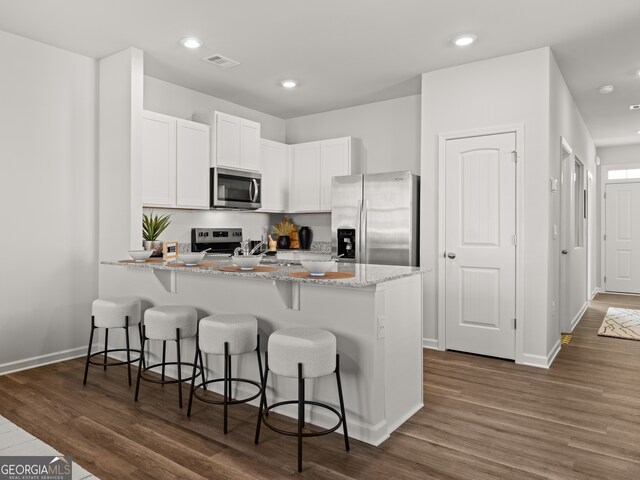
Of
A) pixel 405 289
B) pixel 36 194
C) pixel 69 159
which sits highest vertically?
pixel 69 159

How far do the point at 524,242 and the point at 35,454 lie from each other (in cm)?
376

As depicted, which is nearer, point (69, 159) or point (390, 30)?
point (390, 30)

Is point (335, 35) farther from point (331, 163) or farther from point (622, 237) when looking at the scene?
point (622, 237)

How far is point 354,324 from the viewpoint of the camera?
8.12ft

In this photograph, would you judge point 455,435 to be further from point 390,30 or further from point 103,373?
point 390,30

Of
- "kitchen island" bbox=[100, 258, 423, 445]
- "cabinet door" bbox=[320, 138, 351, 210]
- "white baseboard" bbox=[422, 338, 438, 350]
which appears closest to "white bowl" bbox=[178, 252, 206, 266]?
"kitchen island" bbox=[100, 258, 423, 445]

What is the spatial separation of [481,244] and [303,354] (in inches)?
98.5

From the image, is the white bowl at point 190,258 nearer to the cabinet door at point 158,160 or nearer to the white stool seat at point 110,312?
the white stool seat at point 110,312

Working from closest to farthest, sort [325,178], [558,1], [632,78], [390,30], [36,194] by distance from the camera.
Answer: [558,1]
[390,30]
[36,194]
[632,78]
[325,178]

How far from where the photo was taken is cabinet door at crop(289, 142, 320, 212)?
5.66 m

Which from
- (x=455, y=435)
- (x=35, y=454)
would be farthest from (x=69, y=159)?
(x=455, y=435)

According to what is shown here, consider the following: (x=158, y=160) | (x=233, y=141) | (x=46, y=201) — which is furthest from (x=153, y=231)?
(x=233, y=141)

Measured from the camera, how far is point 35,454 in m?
2.24

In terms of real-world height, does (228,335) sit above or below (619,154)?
below
